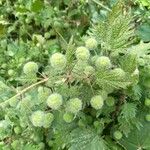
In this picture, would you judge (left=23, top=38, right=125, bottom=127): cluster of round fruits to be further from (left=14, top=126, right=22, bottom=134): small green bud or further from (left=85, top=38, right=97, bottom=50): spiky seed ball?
(left=14, top=126, right=22, bottom=134): small green bud

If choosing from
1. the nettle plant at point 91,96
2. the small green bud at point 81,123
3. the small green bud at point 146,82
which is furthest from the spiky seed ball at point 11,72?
the small green bud at point 146,82

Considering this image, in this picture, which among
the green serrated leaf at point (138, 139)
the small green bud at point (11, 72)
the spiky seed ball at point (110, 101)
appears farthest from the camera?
the small green bud at point (11, 72)

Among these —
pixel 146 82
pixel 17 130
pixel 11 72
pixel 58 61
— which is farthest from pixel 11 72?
pixel 58 61

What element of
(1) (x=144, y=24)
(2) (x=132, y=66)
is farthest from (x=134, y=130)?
(1) (x=144, y=24)

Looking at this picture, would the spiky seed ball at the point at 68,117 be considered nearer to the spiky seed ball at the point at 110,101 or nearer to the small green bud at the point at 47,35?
the spiky seed ball at the point at 110,101

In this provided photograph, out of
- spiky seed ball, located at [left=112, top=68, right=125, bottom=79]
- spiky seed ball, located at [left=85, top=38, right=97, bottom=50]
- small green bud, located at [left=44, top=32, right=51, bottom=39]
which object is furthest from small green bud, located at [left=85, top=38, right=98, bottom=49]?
small green bud, located at [left=44, top=32, right=51, bottom=39]

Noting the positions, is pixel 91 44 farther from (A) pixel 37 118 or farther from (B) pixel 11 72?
(B) pixel 11 72

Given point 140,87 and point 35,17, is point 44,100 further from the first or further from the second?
point 35,17
